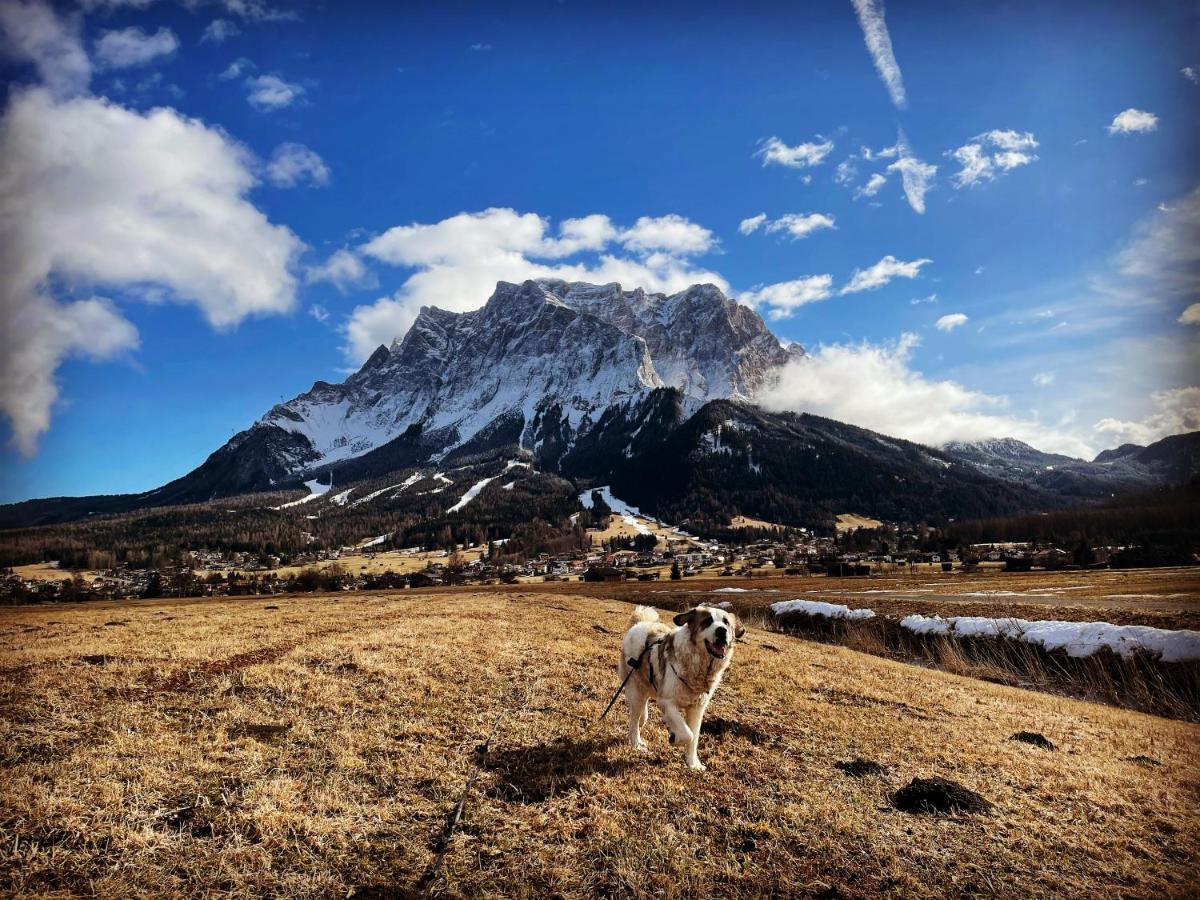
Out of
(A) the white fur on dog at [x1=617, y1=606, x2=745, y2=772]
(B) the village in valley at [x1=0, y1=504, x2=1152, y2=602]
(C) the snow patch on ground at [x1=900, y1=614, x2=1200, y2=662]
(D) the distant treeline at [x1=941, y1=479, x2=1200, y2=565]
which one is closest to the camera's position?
(A) the white fur on dog at [x1=617, y1=606, x2=745, y2=772]

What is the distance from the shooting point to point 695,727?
9.48 meters

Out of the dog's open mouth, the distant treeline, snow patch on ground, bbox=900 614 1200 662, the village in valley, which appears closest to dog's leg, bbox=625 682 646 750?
the dog's open mouth

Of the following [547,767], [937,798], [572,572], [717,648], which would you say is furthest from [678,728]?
[572,572]

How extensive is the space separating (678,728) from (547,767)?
2.26 metres

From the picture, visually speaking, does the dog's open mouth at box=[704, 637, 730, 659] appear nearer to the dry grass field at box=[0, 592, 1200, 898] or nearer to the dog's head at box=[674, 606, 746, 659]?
the dog's head at box=[674, 606, 746, 659]

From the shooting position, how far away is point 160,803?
274 inches

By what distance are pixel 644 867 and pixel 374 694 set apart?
812 centimetres

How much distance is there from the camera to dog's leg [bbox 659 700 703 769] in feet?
29.7

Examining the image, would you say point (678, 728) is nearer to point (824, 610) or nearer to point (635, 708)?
point (635, 708)

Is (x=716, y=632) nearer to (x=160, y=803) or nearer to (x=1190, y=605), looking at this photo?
(x=160, y=803)

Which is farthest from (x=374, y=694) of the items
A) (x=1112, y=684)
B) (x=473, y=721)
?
(x=1112, y=684)

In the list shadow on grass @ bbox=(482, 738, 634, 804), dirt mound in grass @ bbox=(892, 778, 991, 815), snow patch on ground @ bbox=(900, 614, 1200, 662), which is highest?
shadow on grass @ bbox=(482, 738, 634, 804)

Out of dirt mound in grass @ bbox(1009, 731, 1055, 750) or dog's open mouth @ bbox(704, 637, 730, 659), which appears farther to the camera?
dirt mound in grass @ bbox(1009, 731, 1055, 750)

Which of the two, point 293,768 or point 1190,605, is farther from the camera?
point 1190,605
